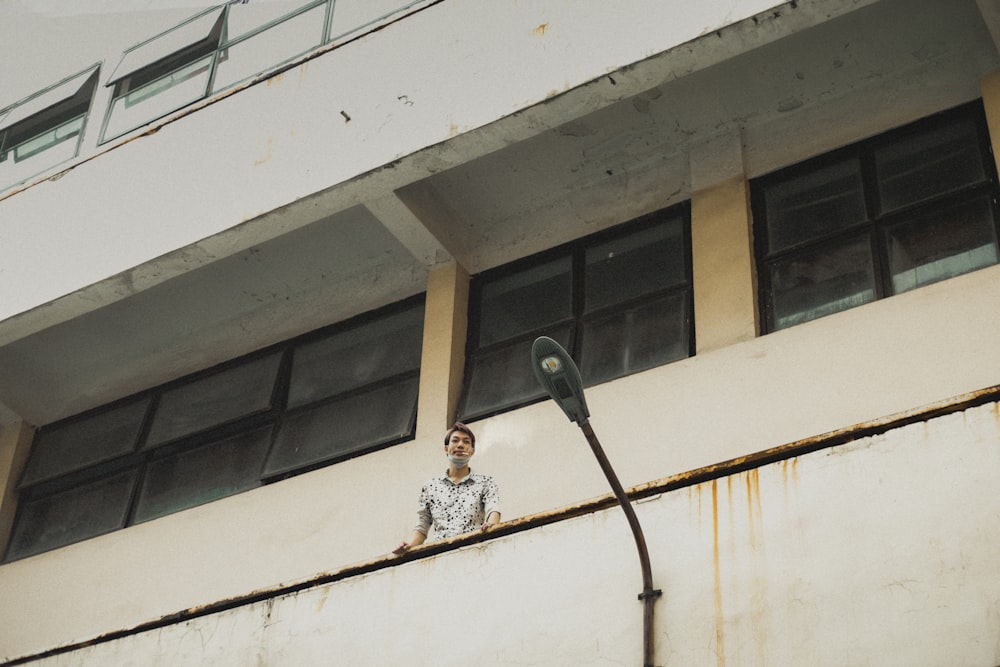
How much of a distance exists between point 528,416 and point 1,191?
15.4ft

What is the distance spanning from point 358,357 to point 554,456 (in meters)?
2.10

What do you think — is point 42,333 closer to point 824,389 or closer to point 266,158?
point 266,158

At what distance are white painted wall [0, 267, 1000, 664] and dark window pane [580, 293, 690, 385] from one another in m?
0.30

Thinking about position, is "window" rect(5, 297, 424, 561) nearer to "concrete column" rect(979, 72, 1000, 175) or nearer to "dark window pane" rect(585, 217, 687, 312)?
"dark window pane" rect(585, 217, 687, 312)

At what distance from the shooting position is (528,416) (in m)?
8.11

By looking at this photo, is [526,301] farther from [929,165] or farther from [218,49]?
[218,49]

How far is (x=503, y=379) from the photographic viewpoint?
866 cm

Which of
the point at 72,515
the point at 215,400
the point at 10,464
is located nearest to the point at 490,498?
the point at 215,400

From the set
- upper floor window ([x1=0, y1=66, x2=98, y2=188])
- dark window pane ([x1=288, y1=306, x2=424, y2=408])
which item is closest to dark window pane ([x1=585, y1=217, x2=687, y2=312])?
dark window pane ([x1=288, y1=306, x2=424, y2=408])

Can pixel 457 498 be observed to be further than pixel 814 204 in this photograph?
No

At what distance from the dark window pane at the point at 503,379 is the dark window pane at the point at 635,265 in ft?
1.13

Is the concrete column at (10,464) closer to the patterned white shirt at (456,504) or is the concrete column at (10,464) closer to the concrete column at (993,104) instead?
the patterned white shirt at (456,504)

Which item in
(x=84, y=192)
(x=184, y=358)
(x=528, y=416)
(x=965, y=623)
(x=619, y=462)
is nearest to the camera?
(x=965, y=623)

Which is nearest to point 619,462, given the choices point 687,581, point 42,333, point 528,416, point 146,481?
point 528,416
